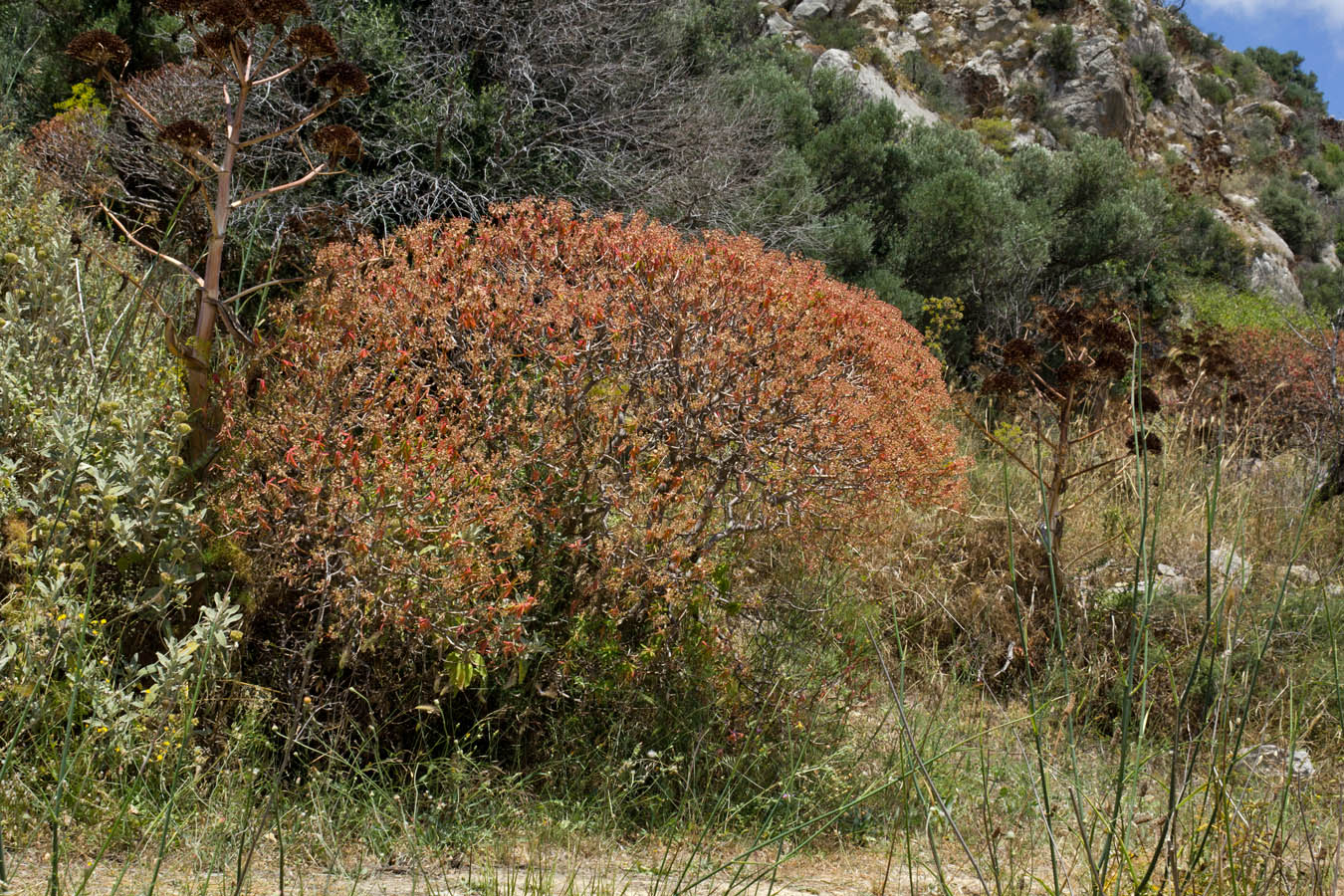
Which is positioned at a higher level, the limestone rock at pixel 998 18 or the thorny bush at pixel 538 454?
the limestone rock at pixel 998 18

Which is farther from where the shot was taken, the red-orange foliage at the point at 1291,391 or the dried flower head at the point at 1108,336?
the red-orange foliage at the point at 1291,391

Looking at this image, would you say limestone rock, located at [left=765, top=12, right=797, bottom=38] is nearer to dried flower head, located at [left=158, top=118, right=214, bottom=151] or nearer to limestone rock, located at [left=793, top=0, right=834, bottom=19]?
limestone rock, located at [left=793, top=0, right=834, bottom=19]

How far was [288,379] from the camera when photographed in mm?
3355

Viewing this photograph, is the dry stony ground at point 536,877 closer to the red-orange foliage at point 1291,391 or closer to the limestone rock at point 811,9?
the red-orange foliage at point 1291,391

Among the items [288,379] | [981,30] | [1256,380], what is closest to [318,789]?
[288,379]

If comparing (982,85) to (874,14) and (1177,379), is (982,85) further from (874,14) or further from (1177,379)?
(1177,379)

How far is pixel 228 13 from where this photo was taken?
9.41ft

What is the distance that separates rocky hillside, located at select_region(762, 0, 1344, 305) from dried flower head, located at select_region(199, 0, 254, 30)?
2081 centimetres

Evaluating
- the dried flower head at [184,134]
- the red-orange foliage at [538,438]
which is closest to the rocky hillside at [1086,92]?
the red-orange foliage at [538,438]

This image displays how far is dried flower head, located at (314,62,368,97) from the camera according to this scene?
10.4 ft

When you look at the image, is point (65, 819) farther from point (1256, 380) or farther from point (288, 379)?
point (1256, 380)

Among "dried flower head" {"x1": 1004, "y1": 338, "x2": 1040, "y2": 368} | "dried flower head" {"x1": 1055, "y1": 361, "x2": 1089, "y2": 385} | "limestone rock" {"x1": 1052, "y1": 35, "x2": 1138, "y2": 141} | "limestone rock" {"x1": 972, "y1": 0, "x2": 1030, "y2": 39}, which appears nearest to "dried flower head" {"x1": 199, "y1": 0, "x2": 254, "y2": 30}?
"dried flower head" {"x1": 1004, "y1": 338, "x2": 1040, "y2": 368}

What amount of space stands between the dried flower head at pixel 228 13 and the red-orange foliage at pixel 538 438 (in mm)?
958

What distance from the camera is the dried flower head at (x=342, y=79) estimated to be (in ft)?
10.4
